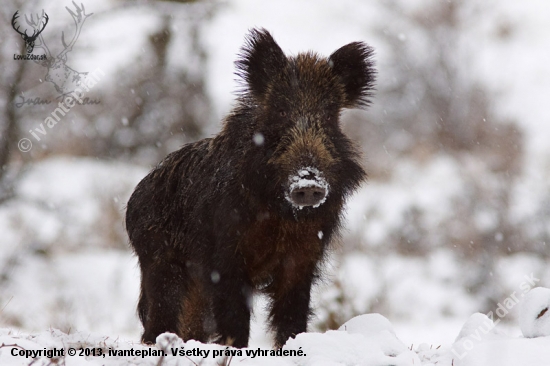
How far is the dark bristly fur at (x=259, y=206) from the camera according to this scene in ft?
17.2

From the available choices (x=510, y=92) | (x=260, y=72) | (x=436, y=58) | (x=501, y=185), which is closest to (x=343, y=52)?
(x=260, y=72)

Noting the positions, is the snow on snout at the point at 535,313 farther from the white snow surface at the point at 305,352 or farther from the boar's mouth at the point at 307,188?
the boar's mouth at the point at 307,188

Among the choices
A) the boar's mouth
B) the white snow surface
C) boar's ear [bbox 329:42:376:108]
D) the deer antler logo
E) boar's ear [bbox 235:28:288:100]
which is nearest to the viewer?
the white snow surface

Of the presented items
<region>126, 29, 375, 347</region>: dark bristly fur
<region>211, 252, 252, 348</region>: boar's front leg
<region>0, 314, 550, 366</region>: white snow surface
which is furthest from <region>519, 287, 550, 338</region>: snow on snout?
<region>211, 252, 252, 348</region>: boar's front leg

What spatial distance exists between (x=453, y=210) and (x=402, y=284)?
379 cm

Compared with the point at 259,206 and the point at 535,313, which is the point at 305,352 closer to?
the point at 259,206

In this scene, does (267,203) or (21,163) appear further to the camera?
(21,163)

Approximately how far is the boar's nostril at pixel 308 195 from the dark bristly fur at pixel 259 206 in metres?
0.25

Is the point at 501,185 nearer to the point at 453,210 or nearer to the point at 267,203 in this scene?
the point at 453,210

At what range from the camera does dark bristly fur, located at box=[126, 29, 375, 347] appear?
5242 millimetres

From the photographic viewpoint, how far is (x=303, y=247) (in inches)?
214

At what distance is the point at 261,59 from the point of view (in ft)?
18.9

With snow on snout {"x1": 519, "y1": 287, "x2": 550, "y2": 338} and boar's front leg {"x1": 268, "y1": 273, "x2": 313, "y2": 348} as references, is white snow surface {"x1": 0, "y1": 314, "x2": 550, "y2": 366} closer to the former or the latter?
snow on snout {"x1": 519, "y1": 287, "x2": 550, "y2": 338}

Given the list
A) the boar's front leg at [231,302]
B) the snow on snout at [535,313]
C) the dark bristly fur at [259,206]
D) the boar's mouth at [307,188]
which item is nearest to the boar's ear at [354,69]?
the dark bristly fur at [259,206]
